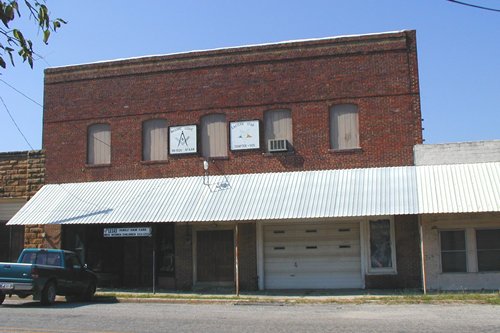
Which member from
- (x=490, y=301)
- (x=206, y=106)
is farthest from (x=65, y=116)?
(x=490, y=301)

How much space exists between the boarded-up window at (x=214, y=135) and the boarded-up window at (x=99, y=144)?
158 inches

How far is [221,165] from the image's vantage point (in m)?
23.3

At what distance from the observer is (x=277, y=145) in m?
22.5

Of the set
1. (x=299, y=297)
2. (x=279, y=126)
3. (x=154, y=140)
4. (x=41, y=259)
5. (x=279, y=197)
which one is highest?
(x=279, y=126)

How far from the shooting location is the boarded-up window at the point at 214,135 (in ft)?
77.2

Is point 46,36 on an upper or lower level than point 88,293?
upper

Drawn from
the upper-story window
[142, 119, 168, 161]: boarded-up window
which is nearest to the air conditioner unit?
the upper-story window

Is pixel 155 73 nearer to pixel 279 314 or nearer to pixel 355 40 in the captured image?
pixel 355 40

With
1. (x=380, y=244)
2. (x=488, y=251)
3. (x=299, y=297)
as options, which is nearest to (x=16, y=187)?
(x=299, y=297)

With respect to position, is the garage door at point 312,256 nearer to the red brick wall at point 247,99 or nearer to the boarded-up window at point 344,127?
the red brick wall at point 247,99

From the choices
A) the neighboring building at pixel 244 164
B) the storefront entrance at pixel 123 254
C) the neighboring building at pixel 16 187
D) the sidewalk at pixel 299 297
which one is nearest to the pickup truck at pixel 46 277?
the sidewalk at pixel 299 297

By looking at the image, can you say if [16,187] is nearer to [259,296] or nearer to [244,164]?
[244,164]

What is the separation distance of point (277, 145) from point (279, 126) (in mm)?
880

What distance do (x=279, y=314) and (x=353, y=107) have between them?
979cm
